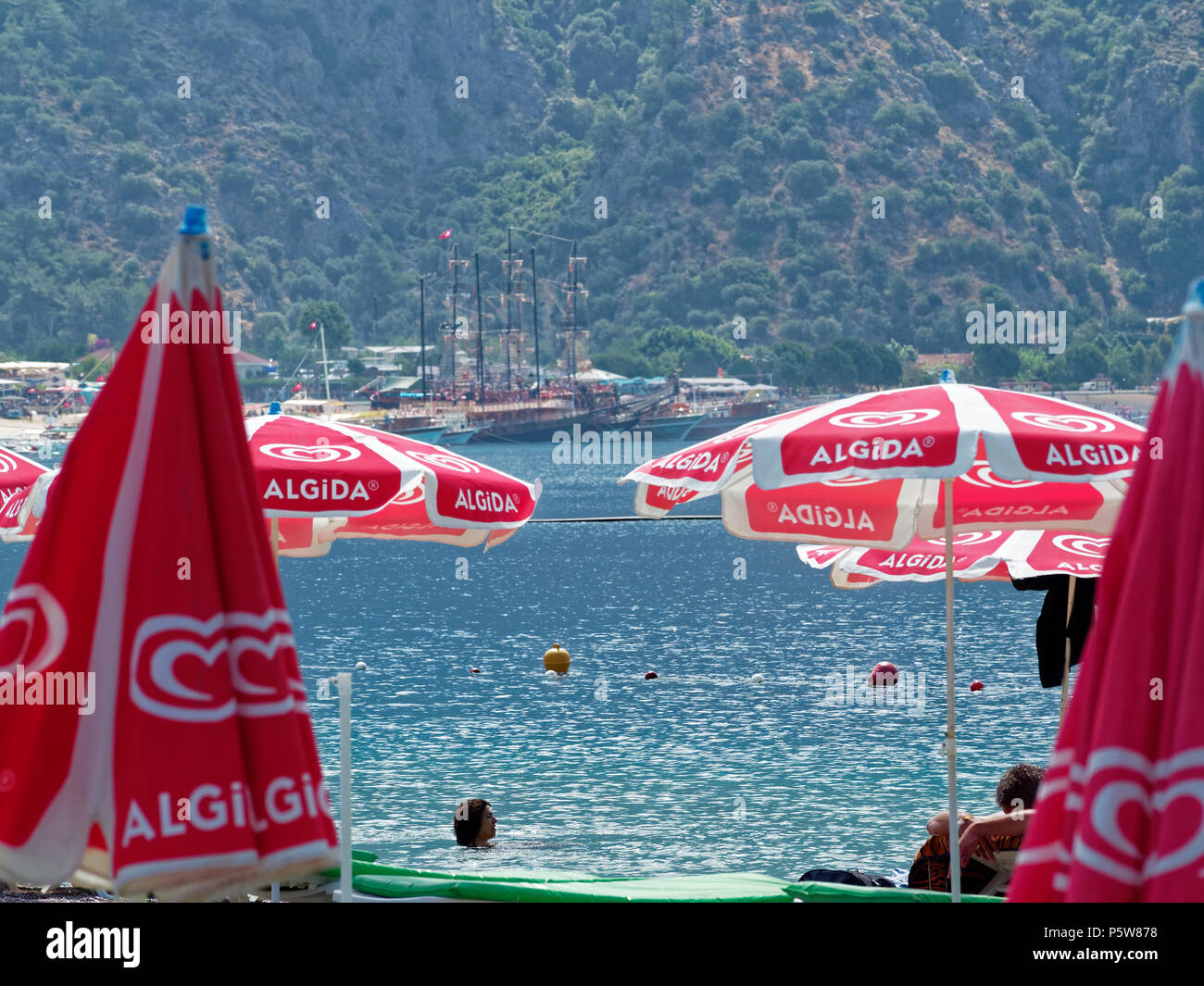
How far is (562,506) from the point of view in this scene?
72688 mm

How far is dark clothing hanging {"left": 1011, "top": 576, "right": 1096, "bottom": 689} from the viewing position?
748cm

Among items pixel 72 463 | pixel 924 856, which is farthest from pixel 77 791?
pixel 924 856

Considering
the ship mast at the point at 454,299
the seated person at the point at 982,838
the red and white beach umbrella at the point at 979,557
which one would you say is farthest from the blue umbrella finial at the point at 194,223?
the ship mast at the point at 454,299

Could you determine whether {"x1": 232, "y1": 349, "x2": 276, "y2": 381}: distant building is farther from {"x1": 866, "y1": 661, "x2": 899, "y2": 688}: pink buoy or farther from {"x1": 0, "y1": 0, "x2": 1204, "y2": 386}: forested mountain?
{"x1": 866, "y1": 661, "x2": 899, "y2": 688}: pink buoy

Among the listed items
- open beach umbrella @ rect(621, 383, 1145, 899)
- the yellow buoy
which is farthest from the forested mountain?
open beach umbrella @ rect(621, 383, 1145, 899)

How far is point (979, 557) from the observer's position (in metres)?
7.46

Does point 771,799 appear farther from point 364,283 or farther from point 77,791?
point 364,283

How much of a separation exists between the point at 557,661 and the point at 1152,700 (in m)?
28.8

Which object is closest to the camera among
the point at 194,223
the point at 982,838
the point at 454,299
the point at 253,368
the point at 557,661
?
the point at 194,223

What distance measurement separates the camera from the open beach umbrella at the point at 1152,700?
2.48 m

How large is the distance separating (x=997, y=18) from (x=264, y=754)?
17344 cm

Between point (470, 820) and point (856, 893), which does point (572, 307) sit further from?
point (856, 893)

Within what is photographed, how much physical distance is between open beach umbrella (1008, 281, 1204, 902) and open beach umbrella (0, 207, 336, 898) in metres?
1.31

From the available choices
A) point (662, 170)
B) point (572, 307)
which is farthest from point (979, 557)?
point (662, 170)
